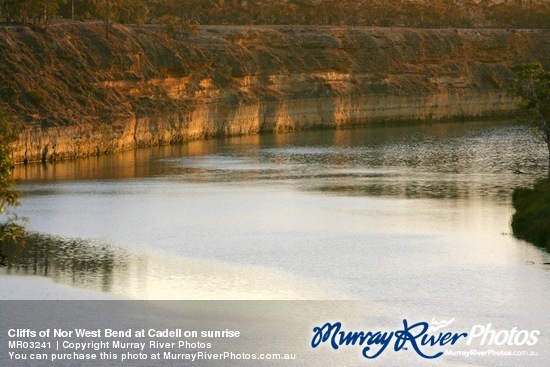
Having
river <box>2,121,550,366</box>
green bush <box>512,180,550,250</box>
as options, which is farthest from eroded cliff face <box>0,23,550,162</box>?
green bush <box>512,180,550,250</box>

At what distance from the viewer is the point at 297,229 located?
4362cm

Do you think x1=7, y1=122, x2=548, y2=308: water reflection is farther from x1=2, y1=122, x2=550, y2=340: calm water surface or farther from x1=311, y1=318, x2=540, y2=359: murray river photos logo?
x1=311, y1=318, x2=540, y2=359: murray river photos logo

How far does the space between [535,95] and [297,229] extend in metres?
12.1

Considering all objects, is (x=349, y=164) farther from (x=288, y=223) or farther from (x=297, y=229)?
(x=297, y=229)

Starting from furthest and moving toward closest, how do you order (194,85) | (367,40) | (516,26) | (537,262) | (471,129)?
(516,26), (367,40), (471,129), (194,85), (537,262)

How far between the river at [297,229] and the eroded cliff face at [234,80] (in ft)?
14.6

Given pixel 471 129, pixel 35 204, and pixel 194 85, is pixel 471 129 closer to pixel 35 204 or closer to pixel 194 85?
pixel 194 85

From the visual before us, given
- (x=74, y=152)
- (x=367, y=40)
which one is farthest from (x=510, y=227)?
(x=367, y=40)

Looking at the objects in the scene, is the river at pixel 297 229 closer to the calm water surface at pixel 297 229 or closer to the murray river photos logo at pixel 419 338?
the calm water surface at pixel 297 229

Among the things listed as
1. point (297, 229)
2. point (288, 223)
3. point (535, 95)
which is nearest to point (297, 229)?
point (297, 229)

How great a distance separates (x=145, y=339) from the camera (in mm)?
27375

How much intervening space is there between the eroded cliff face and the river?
14.6 ft

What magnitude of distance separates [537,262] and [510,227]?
23.6 ft

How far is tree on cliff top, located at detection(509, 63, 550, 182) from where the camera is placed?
161 feet
